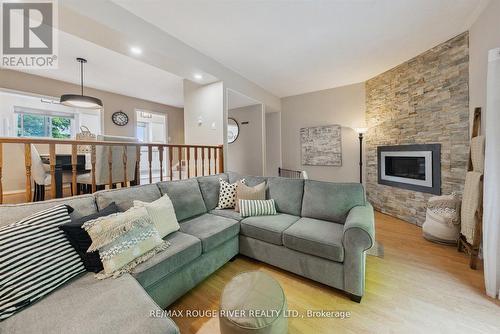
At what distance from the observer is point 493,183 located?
1606mm

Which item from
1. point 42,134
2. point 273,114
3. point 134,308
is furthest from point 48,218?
point 273,114

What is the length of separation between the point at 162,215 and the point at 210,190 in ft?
3.15

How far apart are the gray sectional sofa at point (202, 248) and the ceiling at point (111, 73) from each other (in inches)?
81.9

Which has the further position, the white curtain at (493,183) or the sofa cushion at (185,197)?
the sofa cushion at (185,197)

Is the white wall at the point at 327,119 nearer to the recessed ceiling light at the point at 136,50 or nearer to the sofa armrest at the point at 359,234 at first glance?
the sofa armrest at the point at 359,234

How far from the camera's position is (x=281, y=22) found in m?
2.35

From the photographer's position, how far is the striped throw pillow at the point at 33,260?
3.28 ft

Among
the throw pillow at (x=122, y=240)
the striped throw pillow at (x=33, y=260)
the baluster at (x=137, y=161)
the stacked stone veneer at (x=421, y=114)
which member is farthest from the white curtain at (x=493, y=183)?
the baluster at (x=137, y=161)

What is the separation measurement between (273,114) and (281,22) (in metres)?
3.33

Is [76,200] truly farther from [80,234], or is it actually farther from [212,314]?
[212,314]

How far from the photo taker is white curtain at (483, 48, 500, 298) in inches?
62.7

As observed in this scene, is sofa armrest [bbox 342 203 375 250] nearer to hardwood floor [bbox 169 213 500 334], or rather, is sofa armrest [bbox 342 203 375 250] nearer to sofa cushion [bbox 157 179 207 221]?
hardwood floor [bbox 169 213 500 334]

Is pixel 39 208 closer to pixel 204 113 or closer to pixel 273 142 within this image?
pixel 204 113

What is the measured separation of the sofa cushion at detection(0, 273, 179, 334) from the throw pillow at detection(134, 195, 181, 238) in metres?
0.64
